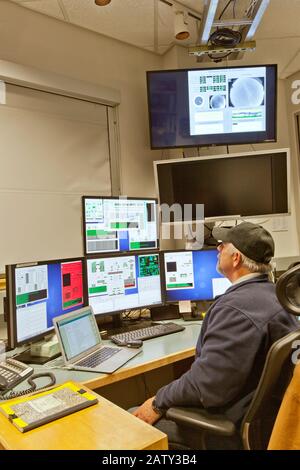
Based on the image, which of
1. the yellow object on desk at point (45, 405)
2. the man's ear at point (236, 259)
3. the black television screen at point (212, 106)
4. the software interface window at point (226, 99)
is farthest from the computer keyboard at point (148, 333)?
the software interface window at point (226, 99)

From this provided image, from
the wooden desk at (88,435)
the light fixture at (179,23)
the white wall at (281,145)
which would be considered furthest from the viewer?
the white wall at (281,145)

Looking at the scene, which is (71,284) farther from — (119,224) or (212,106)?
(212,106)

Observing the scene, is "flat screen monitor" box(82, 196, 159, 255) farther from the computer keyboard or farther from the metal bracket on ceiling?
the metal bracket on ceiling

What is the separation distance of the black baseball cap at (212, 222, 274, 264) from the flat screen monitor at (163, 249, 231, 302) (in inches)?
34.4

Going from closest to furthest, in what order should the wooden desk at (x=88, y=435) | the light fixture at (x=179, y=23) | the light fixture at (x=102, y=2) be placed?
1. the wooden desk at (x=88, y=435)
2. the light fixture at (x=102, y=2)
3. the light fixture at (x=179, y=23)

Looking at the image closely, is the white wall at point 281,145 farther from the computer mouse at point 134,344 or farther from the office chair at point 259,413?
the office chair at point 259,413

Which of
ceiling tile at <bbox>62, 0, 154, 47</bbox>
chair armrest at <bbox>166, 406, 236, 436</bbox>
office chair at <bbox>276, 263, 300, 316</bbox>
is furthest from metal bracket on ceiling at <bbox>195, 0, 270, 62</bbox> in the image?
chair armrest at <bbox>166, 406, 236, 436</bbox>

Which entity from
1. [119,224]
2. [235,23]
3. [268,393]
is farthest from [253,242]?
[235,23]

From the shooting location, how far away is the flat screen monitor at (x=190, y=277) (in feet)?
8.14

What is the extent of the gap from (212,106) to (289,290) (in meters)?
2.17

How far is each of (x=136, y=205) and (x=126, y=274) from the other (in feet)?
1.74

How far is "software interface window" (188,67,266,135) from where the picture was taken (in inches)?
107

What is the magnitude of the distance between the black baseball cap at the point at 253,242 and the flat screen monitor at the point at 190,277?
34.4 inches
